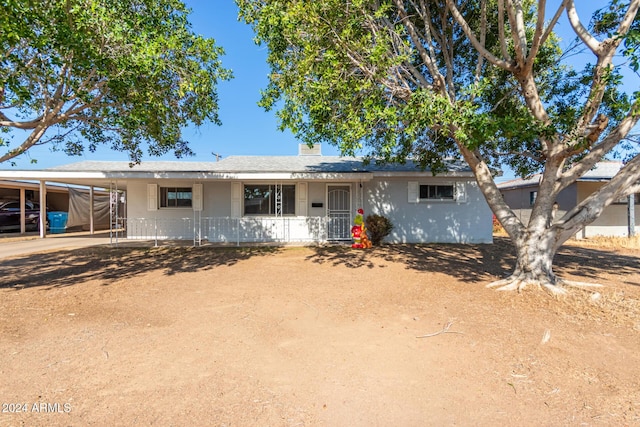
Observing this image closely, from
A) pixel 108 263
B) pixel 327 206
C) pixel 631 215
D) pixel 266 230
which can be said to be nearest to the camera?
pixel 108 263

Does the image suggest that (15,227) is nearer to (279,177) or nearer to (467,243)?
(279,177)

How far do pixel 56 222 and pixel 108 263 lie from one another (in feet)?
37.7

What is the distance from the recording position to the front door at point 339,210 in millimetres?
11625

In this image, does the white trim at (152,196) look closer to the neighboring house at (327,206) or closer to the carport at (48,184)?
the neighboring house at (327,206)

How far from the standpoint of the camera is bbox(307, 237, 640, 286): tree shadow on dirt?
703 cm

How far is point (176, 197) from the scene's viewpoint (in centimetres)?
1209

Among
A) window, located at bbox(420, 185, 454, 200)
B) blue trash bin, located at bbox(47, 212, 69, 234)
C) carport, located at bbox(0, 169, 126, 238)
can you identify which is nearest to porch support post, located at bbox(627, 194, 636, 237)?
window, located at bbox(420, 185, 454, 200)

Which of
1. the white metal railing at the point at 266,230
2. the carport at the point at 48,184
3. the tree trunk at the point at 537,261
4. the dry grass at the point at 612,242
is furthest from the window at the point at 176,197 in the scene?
the dry grass at the point at 612,242

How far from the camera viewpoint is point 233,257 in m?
8.92

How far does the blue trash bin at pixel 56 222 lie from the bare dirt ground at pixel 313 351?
1169 cm

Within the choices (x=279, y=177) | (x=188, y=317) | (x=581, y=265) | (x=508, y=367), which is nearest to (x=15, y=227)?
(x=279, y=177)

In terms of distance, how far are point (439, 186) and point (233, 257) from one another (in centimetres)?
821

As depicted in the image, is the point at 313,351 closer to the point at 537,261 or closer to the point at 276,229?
the point at 537,261

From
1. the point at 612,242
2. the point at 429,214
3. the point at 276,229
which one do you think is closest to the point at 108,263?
the point at 276,229
